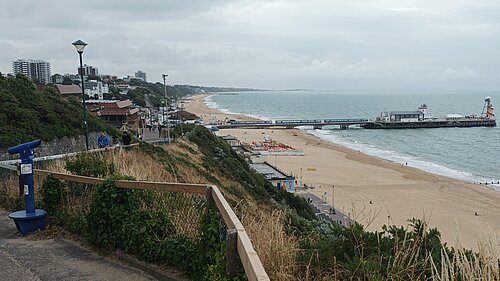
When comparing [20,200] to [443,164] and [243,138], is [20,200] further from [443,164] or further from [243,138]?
[243,138]

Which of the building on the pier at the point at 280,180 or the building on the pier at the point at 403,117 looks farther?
the building on the pier at the point at 403,117

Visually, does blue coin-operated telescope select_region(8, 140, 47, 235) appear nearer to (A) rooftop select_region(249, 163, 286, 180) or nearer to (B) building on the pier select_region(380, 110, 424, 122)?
(A) rooftop select_region(249, 163, 286, 180)

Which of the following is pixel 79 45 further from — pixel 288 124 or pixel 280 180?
pixel 288 124

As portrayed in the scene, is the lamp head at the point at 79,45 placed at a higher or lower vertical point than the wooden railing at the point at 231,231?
higher

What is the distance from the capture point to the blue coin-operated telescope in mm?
6848

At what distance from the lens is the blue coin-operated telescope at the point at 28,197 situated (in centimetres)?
685

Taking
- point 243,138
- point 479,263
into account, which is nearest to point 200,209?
point 479,263

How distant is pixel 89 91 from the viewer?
3875 inches

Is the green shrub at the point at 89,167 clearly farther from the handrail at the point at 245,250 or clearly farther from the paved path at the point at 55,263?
the handrail at the point at 245,250

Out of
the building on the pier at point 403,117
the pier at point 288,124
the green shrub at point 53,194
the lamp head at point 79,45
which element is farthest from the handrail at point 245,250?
the building on the pier at point 403,117

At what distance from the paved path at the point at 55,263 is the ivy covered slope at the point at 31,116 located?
15.0 m

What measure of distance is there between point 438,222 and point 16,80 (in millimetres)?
26438

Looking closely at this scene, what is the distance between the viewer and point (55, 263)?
5.69 m

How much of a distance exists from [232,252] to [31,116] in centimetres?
2334
